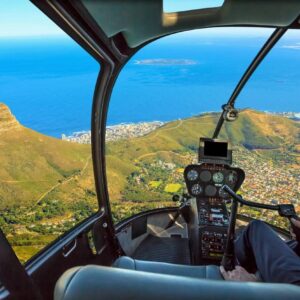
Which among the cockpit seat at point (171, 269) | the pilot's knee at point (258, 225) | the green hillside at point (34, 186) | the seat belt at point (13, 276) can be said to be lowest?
the cockpit seat at point (171, 269)

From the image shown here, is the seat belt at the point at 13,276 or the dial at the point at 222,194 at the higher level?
the seat belt at the point at 13,276

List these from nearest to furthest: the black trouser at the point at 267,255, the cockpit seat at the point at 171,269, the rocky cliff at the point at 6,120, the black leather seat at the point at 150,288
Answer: the black leather seat at the point at 150,288 → the rocky cliff at the point at 6,120 → the black trouser at the point at 267,255 → the cockpit seat at the point at 171,269

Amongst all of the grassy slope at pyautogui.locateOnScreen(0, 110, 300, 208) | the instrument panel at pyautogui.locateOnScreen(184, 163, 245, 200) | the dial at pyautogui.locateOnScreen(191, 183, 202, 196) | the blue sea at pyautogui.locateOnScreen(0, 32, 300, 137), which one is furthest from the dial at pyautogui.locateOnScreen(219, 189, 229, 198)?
the blue sea at pyautogui.locateOnScreen(0, 32, 300, 137)

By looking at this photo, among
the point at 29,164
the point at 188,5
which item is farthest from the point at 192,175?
the point at 29,164

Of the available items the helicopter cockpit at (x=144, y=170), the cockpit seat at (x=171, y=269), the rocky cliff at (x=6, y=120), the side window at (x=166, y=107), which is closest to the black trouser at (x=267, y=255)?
the helicopter cockpit at (x=144, y=170)

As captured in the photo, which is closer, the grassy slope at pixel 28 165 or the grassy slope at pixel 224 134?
the grassy slope at pixel 28 165

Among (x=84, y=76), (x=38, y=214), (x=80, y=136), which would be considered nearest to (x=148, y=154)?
(x=80, y=136)

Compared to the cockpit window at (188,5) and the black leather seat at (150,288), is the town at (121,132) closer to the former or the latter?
the cockpit window at (188,5)

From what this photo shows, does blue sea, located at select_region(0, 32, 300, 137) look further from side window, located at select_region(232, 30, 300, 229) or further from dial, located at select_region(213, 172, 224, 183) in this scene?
dial, located at select_region(213, 172, 224, 183)
